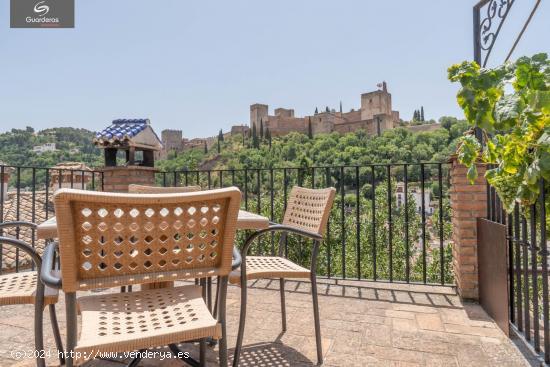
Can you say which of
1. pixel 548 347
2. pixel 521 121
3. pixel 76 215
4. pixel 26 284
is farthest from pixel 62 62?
pixel 548 347

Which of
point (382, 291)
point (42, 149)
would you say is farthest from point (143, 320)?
point (42, 149)

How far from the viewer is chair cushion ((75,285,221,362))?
85 centimetres

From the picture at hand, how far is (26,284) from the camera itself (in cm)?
140

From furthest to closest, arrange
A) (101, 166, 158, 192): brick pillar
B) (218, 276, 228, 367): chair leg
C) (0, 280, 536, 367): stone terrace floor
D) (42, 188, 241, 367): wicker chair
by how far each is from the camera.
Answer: (101, 166, 158, 192): brick pillar, (0, 280, 536, 367): stone terrace floor, (218, 276, 228, 367): chair leg, (42, 188, 241, 367): wicker chair

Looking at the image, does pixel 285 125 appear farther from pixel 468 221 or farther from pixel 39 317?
pixel 39 317

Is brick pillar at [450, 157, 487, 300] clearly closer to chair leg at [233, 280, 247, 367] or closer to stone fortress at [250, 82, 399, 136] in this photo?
chair leg at [233, 280, 247, 367]

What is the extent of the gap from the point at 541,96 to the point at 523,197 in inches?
16.4

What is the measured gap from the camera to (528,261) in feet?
5.50

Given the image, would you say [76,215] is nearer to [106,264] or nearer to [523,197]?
[106,264]

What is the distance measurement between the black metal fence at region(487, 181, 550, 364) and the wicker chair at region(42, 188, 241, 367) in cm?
124

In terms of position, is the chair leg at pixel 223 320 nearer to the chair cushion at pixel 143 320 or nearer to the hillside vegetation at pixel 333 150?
the chair cushion at pixel 143 320

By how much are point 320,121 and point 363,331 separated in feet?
166

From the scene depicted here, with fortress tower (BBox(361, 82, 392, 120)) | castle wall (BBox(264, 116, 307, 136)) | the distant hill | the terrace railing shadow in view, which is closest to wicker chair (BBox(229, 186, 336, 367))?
the terrace railing shadow

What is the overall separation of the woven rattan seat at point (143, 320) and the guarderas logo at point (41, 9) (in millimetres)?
5018
